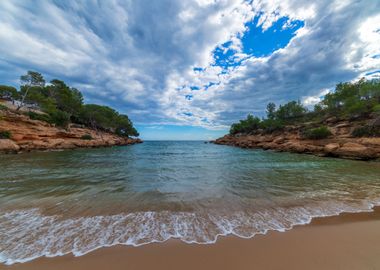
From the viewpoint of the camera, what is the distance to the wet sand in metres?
2.30

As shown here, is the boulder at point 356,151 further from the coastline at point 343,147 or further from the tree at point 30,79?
the tree at point 30,79

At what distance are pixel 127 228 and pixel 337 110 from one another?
5764 centimetres

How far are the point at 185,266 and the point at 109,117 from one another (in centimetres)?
6301

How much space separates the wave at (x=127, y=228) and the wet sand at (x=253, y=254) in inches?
7.5

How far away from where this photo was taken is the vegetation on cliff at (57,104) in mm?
29078

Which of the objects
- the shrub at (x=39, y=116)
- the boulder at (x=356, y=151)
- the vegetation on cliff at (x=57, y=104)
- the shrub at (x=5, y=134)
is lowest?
the boulder at (x=356, y=151)

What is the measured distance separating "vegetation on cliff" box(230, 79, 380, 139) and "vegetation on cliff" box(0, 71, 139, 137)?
2001 inches

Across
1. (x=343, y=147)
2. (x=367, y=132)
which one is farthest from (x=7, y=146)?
(x=367, y=132)

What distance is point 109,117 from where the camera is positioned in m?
56.4

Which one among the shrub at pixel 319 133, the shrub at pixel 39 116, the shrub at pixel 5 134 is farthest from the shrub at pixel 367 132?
the shrub at pixel 39 116

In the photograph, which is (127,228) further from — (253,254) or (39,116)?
(39,116)

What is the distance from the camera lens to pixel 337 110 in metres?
41.0

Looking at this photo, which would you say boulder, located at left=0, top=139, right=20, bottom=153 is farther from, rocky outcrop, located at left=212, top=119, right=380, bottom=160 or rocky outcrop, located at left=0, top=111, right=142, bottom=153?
rocky outcrop, located at left=212, top=119, right=380, bottom=160

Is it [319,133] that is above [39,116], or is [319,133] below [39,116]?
below
